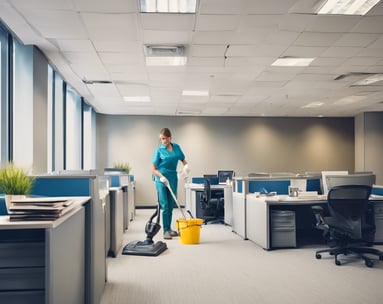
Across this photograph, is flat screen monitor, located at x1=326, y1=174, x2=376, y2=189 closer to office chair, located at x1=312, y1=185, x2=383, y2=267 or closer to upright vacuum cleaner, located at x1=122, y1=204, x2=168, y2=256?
office chair, located at x1=312, y1=185, x2=383, y2=267

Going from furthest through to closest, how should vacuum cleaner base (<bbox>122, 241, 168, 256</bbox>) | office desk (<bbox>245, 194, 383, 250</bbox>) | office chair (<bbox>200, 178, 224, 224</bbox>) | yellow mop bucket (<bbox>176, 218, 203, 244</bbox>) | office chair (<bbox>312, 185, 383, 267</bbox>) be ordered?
1. office chair (<bbox>200, 178, 224, 224</bbox>)
2. yellow mop bucket (<bbox>176, 218, 203, 244</bbox>)
3. office desk (<bbox>245, 194, 383, 250</bbox>)
4. vacuum cleaner base (<bbox>122, 241, 168, 256</bbox>)
5. office chair (<bbox>312, 185, 383, 267</bbox>)

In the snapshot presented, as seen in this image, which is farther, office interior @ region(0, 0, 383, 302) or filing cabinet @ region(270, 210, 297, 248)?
office interior @ region(0, 0, 383, 302)

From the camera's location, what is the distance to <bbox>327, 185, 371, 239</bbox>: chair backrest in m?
3.47

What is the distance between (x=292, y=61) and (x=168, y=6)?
84.8 inches

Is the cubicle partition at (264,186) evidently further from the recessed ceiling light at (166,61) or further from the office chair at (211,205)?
the recessed ceiling light at (166,61)

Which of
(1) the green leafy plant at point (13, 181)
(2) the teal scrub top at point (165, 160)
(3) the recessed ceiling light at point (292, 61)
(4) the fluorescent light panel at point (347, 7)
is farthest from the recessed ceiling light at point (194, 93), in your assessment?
(1) the green leafy plant at point (13, 181)

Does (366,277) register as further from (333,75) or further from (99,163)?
(99,163)

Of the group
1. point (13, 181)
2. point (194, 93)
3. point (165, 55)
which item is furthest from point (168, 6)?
point (194, 93)

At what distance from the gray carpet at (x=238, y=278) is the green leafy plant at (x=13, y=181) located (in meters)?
1.09

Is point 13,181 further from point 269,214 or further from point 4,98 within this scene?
point 269,214

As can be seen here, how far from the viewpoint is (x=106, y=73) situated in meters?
5.35

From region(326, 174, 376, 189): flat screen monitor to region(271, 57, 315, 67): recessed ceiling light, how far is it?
60.0 inches

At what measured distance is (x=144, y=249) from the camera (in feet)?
12.9

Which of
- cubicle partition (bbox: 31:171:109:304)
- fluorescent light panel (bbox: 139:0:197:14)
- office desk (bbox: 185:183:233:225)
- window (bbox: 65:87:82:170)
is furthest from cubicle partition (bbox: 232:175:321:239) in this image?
window (bbox: 65:87:82:170)
